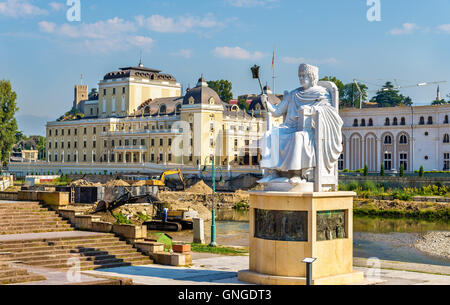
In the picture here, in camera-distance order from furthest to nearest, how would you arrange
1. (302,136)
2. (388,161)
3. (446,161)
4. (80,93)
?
1. (80,93)
2. (388,161)
3. (446,161)
4. (302,136)

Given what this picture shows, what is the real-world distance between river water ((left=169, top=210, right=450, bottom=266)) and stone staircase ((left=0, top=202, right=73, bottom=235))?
14123mm

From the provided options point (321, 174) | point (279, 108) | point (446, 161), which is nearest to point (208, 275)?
point (321, 174)

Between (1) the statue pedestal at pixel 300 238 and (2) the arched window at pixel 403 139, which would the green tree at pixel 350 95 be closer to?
(2) the arched window at pixel 403 139

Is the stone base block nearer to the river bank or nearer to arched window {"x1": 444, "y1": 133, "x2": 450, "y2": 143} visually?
the river bank

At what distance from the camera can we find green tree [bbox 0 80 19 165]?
326 ft

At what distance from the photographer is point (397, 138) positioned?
87.9 m

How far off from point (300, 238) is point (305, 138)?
289cm

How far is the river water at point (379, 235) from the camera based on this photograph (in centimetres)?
3538

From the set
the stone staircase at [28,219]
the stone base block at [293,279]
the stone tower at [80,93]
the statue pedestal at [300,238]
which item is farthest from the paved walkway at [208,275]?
the stone tower at [80,93]

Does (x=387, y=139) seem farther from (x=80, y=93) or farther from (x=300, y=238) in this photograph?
(x=80, y=93)

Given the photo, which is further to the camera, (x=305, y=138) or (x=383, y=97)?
(x=383, y=97)
